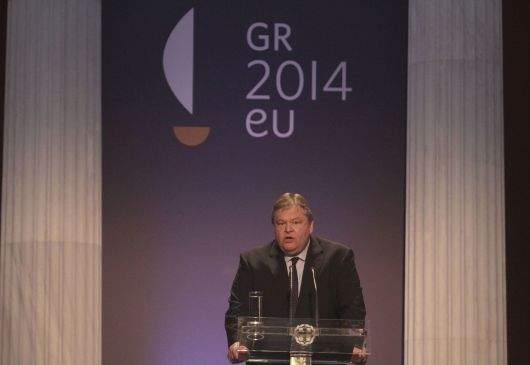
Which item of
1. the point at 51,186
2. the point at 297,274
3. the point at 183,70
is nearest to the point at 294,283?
the point at 297,274

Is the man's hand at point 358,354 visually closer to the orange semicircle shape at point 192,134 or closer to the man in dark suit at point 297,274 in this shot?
the man in dark suit at point 297,274

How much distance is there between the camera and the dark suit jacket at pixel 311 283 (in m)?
4.67

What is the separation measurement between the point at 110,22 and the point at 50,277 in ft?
5.72

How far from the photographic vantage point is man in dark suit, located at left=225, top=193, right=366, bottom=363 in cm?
464

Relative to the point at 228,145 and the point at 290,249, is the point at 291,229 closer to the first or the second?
the point at 290,249

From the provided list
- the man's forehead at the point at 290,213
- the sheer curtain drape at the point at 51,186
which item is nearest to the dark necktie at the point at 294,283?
the man's forehead at the point at 290,213

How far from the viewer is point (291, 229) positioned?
15.2ft

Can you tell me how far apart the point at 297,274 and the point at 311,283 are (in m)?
0.08

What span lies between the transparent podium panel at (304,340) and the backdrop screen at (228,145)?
2506 mm

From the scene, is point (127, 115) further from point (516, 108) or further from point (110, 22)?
point (516, 108)

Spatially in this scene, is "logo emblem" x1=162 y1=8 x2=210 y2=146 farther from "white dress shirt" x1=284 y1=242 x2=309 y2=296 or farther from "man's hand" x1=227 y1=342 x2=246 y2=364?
"man's hand" x1=227 y1=342 x2=246 y2=364

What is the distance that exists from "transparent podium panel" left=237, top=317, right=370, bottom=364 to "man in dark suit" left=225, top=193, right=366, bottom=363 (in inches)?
24.3

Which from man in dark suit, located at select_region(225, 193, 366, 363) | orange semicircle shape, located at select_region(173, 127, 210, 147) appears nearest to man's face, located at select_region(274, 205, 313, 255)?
man in dark suit, located at select_region(225, 193, 366, 363)

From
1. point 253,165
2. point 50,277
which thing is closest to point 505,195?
point 253,165
